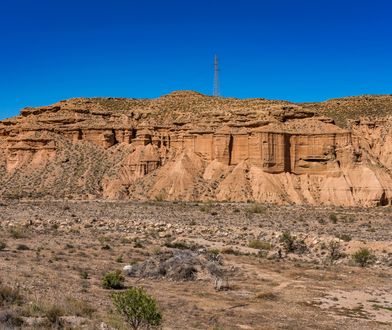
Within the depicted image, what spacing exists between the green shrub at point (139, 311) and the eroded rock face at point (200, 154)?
44029 mm

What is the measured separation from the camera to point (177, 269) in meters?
17.2

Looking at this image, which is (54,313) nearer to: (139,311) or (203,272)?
(139,311)

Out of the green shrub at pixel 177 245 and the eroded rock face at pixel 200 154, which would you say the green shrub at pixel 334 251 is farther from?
the eroded rock face at pixel 200 154

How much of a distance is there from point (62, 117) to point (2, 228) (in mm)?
44201

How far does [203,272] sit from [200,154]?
43.7 meters

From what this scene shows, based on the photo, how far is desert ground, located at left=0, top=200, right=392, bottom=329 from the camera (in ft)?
38.5

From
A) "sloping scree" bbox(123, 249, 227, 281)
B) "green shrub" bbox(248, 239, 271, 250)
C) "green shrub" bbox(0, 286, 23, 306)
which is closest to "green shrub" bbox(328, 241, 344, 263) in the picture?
"green shrub" bbox(248, 239, 271, 250)

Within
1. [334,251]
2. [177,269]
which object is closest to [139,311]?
[177,269]

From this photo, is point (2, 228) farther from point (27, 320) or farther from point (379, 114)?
point (379, 114)

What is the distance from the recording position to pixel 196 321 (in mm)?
11727

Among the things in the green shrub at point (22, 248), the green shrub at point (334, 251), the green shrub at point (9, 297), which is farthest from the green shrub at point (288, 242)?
the green shrub at point (9, 297)

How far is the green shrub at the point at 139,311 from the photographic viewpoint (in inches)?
376

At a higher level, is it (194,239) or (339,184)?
(339,184)

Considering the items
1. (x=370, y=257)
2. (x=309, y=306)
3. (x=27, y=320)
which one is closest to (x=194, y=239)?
(x=370, y=257)
